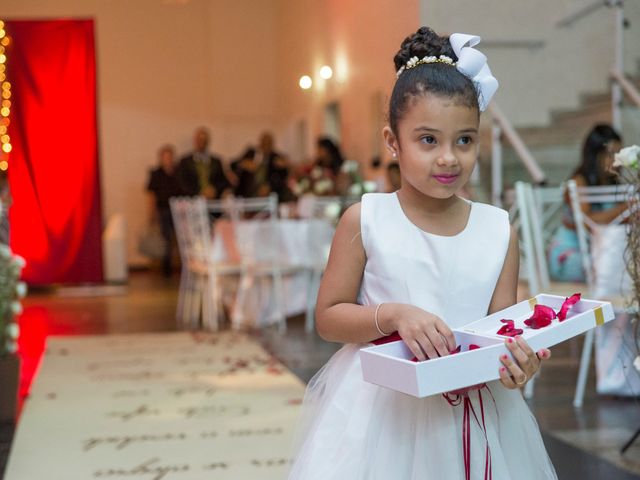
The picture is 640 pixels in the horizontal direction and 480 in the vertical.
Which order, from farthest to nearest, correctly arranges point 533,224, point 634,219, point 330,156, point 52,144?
point 52,144 < point 330,156 < point 533,224 < point 634,219

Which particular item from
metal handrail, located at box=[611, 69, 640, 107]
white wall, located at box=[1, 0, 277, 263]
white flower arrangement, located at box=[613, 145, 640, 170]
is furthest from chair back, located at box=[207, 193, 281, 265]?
white wall, located at box=[1, 0, 277, 263]

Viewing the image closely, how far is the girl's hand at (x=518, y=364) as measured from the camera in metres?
1.24

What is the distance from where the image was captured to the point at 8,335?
3.88m

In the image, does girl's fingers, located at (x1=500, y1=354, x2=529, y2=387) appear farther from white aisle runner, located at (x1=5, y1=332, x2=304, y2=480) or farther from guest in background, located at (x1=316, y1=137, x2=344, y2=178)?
guest in background, located at (x1=316, y1=137, x2=344, y2=178)

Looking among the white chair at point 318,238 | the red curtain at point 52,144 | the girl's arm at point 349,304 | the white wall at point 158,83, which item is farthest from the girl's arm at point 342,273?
the white wall at point 158,83

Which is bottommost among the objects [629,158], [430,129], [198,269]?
[198,269]

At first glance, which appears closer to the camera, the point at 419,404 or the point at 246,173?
the point at 419,404

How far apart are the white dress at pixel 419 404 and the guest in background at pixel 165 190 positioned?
11262 mm

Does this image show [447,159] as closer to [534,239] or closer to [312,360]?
[534,239]

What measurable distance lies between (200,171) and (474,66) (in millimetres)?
11316

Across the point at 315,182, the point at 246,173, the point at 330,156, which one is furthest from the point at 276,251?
the point at 246,173

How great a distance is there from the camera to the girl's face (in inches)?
54.8

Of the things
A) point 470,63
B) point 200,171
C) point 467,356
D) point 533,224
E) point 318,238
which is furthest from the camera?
point 200,171

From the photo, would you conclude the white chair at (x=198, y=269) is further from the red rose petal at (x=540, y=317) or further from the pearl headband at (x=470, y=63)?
the red rose petal at (x=540, y=317)
